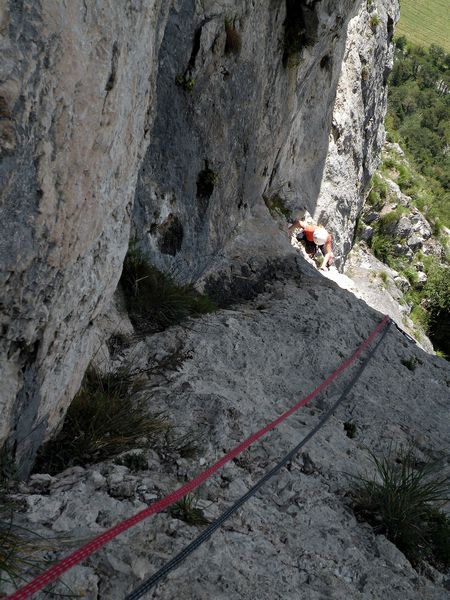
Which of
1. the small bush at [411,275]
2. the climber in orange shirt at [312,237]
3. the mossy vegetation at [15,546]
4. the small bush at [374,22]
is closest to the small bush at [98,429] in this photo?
the mossy vegetation at [15,546]

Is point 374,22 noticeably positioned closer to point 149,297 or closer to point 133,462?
point 149,297

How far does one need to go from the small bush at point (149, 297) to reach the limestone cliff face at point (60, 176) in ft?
6.22

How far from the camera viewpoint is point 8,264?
284 cm

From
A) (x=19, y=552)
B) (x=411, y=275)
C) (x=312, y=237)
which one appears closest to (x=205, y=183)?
(x=312, y=237)

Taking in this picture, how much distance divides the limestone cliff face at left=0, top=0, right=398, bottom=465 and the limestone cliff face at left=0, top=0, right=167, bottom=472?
0.04 ft

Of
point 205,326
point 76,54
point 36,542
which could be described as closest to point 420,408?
point 205,326

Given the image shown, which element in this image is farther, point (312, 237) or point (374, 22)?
point (374, 22)

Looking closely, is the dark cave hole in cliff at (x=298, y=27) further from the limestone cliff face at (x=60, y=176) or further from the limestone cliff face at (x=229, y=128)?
the limestone cliff face at (x=60, y=176)

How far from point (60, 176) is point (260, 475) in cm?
303

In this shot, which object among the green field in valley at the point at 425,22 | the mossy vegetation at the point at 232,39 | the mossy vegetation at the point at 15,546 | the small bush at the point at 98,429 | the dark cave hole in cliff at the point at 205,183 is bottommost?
the small bush at the point at 98,429

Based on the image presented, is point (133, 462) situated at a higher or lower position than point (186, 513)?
lower

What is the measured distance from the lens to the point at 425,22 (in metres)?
129

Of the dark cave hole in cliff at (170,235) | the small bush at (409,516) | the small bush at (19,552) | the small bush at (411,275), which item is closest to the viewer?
the small bush at (19,552)

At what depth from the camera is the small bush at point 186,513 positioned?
145 inches
